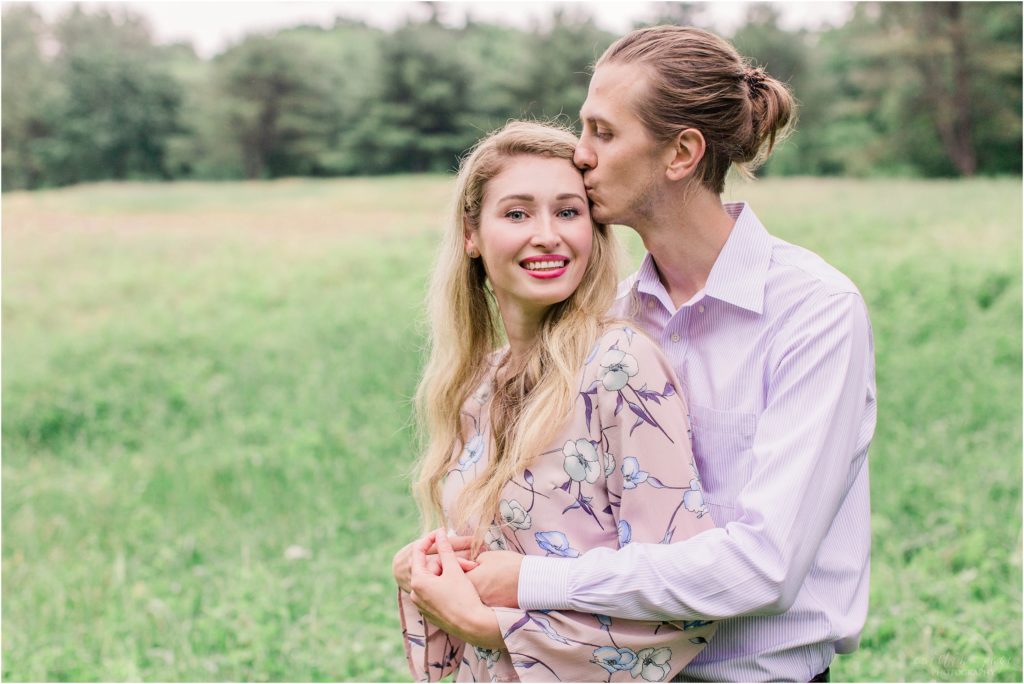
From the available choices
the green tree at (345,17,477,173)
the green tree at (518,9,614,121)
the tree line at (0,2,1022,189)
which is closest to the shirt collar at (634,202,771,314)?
the tree line at (0,2,1022,189)

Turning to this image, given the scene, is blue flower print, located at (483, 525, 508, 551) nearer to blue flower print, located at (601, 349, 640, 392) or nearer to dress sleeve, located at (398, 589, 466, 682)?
dress sleeve, located at (398, 589, 466, 682)

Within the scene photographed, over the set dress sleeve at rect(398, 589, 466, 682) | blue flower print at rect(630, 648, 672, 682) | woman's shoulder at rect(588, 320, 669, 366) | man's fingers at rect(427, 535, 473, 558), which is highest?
woman's shoulder at rect(588, 320, 669, 366)

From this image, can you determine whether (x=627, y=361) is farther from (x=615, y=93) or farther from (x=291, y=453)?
(x=291, y=453)

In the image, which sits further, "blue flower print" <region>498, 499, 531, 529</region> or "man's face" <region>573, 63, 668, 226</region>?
"man's face" <region>573, 63, 668, 226</region>

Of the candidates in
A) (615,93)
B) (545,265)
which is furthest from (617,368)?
(615,93)

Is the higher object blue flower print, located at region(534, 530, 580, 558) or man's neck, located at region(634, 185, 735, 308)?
man's neck, located at region(634, 185, 735, 308)

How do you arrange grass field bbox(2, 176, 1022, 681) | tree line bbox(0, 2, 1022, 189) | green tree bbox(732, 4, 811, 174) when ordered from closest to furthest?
1. grass field bbox(2, 176, 1022, 681)
2. tree line bbox(0, 2, 1022, 189)
3. green tree bbox(732, 4, 811, 174)

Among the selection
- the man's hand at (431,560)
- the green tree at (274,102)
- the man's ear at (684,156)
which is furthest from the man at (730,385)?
the green tree at (274,102)

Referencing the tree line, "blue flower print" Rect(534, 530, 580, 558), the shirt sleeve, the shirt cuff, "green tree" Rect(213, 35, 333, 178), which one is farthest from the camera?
"green tree" Rect(213, 35, 333, 178)

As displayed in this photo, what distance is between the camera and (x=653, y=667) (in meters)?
2.12

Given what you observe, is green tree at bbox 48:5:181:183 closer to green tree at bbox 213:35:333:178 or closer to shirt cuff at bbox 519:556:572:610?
green tree at bbox 213:35:333:178

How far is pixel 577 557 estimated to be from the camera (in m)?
2.14

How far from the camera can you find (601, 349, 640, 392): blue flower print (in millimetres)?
2156

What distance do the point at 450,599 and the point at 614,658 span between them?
378 mm
